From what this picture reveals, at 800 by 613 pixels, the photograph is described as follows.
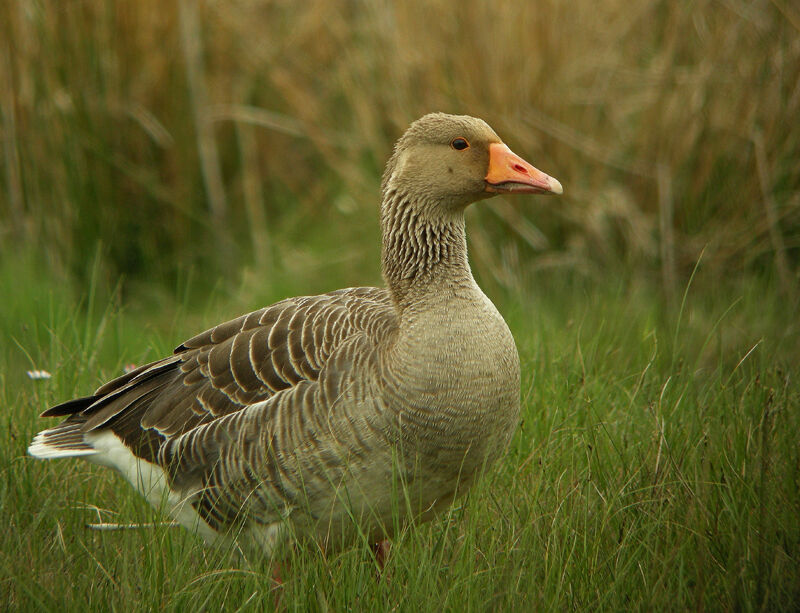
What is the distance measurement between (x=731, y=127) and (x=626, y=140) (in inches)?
28.9

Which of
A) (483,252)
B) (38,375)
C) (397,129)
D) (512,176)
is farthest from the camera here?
(397,129)

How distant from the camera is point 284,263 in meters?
7.57

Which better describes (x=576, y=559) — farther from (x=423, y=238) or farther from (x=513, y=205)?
(x=513, y=205)

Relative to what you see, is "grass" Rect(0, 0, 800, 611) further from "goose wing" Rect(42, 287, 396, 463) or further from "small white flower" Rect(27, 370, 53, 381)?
"goose wing" Rect(42, 287, 396, 463)

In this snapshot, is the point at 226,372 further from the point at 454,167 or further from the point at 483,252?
the point at 483,252

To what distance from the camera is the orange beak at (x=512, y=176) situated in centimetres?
399

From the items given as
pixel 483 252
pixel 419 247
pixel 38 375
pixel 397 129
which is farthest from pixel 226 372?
pixel 397 129

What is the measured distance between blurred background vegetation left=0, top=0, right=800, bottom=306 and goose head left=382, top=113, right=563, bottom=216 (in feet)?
7.50

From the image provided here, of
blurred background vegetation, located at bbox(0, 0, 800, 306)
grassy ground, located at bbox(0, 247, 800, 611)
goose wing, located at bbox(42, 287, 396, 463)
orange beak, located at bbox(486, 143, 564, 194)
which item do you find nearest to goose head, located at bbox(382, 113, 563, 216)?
orange beak, located at bbox(486, 143, 564, 194)

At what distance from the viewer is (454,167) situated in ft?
13.4

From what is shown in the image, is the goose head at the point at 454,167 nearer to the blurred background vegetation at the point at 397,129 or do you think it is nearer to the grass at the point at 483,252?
the grass at the point at 483,252

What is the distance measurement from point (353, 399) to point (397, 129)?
3.92 metres

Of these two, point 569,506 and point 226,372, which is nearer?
point 569,506

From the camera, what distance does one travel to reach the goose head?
406 centimetres
